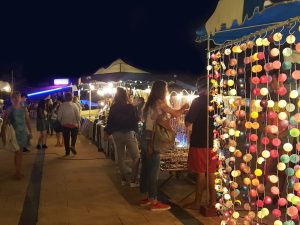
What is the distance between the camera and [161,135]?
6328 mm

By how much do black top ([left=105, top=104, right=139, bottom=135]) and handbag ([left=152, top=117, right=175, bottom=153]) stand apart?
131 centimetres

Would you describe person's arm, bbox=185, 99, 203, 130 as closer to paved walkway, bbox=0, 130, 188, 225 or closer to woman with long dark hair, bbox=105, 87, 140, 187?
paved walkway, bbox=0, 130, 188, 225

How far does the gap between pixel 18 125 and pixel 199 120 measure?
4168 mm

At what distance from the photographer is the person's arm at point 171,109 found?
6.25 m

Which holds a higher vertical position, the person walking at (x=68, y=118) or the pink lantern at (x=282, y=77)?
the pink lantern at (x=282, y=77)

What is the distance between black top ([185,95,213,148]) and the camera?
603 centimetres

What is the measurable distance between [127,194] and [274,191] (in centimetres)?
382

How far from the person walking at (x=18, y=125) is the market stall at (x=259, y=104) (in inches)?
168

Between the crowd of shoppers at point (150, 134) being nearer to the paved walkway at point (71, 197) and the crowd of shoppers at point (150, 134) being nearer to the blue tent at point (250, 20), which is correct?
the paved walkway at point (71, 197)

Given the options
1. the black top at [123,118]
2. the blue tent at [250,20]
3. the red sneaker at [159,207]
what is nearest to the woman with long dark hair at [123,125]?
the black top at [123,118]

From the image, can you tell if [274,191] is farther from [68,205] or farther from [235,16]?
[68,205]

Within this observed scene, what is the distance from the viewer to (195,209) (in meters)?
6.34

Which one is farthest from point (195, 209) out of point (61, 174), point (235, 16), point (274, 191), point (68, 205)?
point (61, 174)

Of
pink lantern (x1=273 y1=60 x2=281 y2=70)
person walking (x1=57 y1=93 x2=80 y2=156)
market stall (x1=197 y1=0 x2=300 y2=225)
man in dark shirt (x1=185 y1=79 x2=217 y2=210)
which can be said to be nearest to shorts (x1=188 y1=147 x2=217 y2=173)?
man in dark shirt (x1=185 y1=79 x2=217 y2=210)
